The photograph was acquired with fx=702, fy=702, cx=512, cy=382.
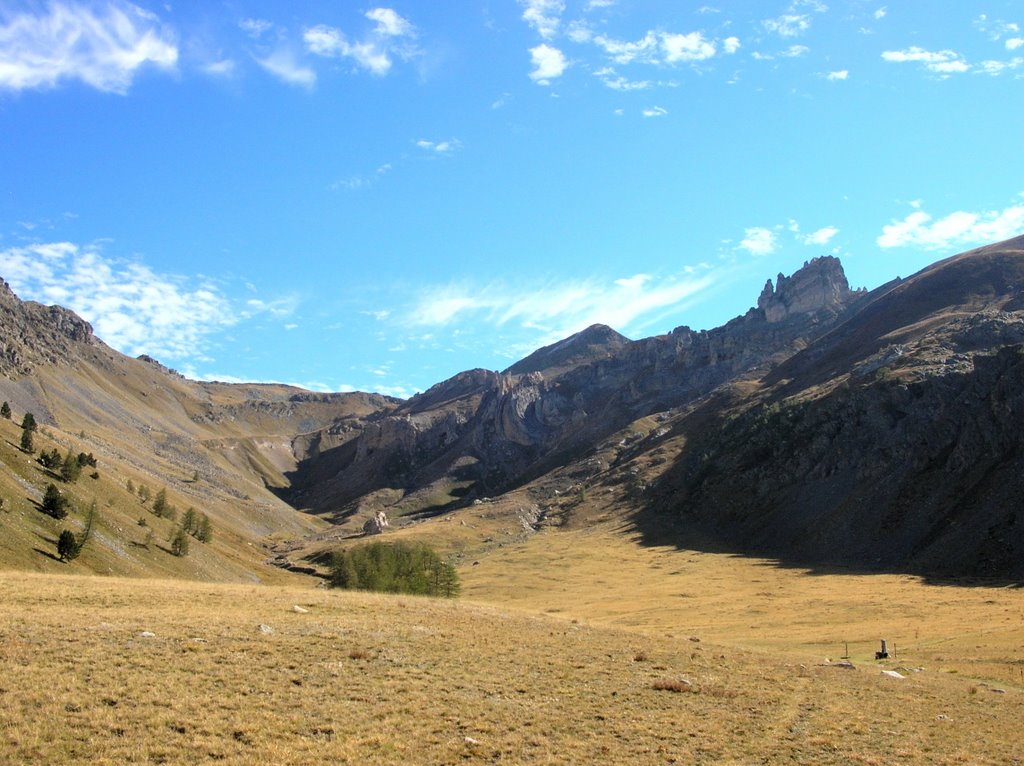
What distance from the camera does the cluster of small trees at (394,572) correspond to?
7062 centimetres

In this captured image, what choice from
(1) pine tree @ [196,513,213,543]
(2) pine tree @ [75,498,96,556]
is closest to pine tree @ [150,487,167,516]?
(1) pine tree @ [196,513,213,543]

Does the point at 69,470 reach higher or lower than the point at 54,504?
higher

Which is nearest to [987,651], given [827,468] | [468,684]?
[468,684]

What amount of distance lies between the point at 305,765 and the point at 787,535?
13214cm

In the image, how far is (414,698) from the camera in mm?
21406

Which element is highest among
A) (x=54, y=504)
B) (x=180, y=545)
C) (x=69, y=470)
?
(x=69, y=470)

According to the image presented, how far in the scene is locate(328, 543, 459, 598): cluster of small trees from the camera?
70625mm

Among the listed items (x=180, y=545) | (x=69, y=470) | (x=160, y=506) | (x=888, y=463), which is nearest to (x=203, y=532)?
Answer: (x=160, y=506)

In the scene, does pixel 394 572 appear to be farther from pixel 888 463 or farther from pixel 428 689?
pixel 888 463

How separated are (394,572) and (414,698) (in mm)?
55013

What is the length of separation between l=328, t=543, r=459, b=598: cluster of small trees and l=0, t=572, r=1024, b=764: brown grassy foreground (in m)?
36.8

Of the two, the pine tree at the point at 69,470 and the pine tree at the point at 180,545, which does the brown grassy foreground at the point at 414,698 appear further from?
the pine tree at the point at 69,470

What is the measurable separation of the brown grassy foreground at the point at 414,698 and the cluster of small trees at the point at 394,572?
3684 centimetres

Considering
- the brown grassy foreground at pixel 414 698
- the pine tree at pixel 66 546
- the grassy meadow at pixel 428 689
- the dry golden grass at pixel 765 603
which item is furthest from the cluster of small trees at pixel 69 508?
the dry golden grass at pixel 765 603
